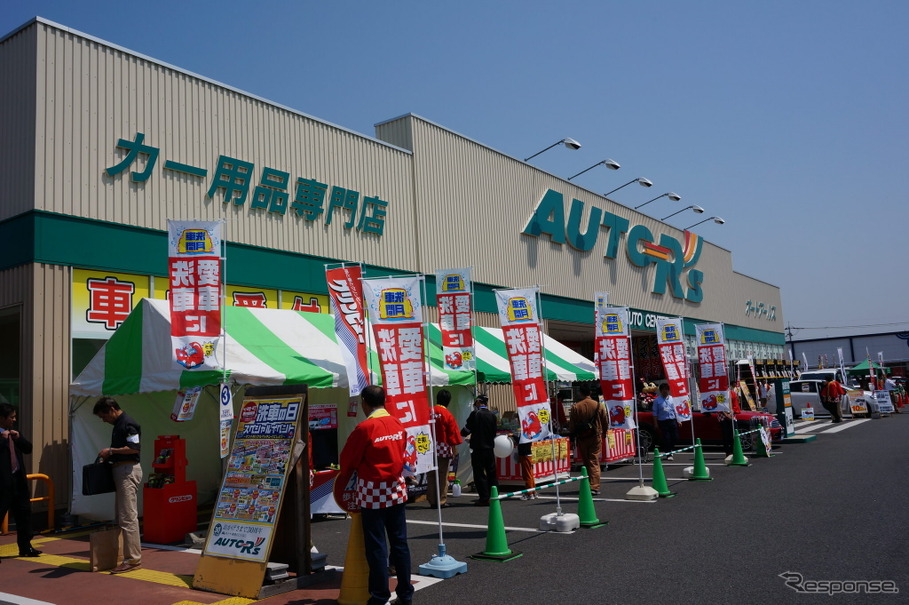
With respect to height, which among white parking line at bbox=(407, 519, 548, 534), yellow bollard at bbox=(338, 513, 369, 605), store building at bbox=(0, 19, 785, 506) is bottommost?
white parking line at bbox=(407, 519, 548, 534)

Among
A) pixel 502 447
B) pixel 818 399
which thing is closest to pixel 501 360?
pixel 502 447

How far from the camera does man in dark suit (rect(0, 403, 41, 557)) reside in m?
8.41

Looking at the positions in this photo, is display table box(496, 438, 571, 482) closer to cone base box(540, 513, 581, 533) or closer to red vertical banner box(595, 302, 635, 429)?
red vertical banner box(595, 302, 635, 429)

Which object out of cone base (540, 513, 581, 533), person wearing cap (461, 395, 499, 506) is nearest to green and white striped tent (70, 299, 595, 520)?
person wearing cap (461, 395, 499, 506)

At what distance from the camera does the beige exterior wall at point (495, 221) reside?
62.8ft

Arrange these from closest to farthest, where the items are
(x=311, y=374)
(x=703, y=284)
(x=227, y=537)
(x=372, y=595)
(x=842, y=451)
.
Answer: (x=372, y=595)
(x=227, y=537)
(x=311, y=374)
(x=842, y=451)
(x=703, y=284)

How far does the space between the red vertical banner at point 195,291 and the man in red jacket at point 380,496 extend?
405 centimetres

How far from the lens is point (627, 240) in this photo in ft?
94.7

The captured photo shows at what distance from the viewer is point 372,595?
5.84m

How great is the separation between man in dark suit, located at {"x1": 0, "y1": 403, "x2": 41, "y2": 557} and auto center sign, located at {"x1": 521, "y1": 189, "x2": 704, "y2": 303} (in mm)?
16335

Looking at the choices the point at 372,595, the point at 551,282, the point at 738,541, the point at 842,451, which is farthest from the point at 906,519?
the point at 551,282

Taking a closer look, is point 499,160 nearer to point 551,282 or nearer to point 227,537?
point 551,282

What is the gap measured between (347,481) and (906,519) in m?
6.75

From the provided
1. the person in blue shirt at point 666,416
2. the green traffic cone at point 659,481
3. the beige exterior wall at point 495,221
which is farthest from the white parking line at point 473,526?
the beige exterior wall at point 495,221
